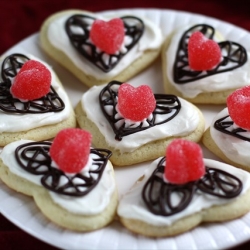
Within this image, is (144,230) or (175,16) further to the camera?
(175,16)

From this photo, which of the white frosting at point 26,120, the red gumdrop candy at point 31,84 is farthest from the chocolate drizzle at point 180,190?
the red gumdrop candy at point 31,84

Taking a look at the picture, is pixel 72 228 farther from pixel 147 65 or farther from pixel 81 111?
pixel 147 65

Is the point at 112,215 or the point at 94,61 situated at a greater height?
the point at 94,61

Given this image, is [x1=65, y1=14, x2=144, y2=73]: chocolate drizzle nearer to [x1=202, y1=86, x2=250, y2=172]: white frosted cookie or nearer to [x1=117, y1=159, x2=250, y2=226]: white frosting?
[x1=202, y1=86, x2=250, y2=172]: white frosted cookie

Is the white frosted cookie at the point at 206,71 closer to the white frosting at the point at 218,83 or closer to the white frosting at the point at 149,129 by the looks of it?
the white frosting at the point at 218,83

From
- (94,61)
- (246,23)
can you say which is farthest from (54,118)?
(246,23)

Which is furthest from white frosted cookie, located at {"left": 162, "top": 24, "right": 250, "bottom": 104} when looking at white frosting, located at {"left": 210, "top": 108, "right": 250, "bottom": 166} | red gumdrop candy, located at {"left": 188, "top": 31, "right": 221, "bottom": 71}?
white frosting, located at {"left": 210, "top": 108, "right": 250, "bottom": 166}
